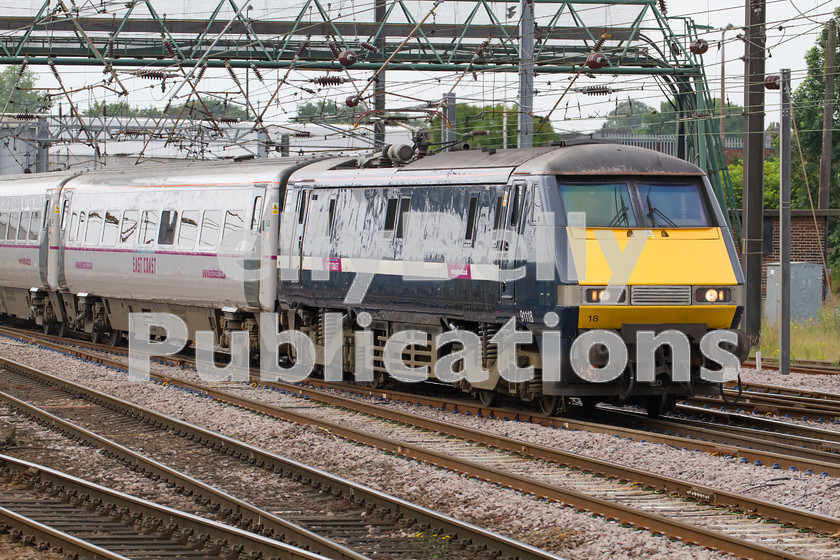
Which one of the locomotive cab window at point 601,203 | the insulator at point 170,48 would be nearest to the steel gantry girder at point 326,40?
the insulator at point 170,48

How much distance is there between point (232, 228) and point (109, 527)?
10.2 meters

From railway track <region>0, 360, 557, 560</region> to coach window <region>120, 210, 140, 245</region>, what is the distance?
762cm

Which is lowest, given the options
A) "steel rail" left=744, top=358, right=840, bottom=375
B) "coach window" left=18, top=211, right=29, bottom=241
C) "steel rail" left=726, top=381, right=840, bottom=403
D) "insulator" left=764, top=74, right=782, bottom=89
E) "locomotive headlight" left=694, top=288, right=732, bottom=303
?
"steel rail" left=744, top=358, right=840, bottom=375

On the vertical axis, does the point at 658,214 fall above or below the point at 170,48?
below

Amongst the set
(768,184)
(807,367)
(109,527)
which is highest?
(768,184)

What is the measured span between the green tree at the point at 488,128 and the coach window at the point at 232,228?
11.2ft

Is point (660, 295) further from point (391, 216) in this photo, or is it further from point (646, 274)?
point (391, 216)

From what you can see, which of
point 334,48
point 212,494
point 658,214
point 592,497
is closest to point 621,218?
point 658,214

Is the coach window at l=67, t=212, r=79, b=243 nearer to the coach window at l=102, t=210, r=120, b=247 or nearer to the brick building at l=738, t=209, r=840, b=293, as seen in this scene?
the coach window at l=102, t=210, r=120, b=247

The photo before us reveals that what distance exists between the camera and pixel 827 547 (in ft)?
26.2

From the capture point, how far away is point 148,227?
829 inches

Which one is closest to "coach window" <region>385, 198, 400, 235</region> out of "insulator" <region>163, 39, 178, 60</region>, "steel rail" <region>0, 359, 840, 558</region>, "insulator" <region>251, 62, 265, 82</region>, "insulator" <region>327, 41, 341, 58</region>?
"steel rail" <region>0, 359, 840, 558</region>

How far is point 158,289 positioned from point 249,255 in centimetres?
313

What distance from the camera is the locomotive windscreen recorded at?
43.1 feet
